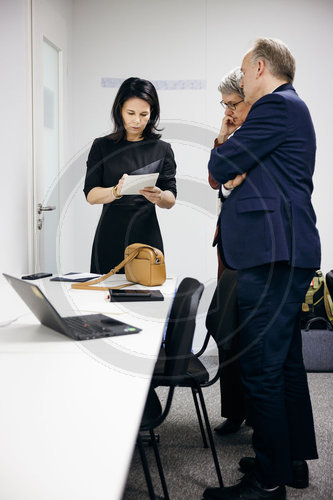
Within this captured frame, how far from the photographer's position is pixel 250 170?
178 cm

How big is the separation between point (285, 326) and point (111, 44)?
2.88 meters

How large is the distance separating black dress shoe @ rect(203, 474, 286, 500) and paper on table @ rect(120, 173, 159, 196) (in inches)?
48.2

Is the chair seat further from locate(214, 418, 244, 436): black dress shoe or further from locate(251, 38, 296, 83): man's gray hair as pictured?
locate(251, 38, 296, 83): man's gray hair

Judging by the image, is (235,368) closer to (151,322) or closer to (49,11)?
(151,322)

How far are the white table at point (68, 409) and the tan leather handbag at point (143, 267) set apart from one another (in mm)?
655

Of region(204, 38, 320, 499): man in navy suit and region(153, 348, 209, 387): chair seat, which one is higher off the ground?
region(204, 38, 320, 499): man in navy suit

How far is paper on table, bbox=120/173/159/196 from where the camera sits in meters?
2.17

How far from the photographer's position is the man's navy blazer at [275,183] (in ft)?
5.58

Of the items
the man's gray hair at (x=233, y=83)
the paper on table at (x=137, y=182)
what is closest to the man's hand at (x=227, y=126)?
the man's gray hair at (x=233, y=83)

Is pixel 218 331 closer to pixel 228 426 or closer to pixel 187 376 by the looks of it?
pixel 187 376

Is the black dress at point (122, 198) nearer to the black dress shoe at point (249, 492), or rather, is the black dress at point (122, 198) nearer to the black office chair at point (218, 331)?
the black office chair at point (218, 331)

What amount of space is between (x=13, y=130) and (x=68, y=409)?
223 cm

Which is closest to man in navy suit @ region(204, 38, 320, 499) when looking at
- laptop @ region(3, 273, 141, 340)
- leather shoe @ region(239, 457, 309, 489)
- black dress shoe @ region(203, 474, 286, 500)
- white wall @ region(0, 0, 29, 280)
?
black dress shoe @ region(203, 474, 286, 500)

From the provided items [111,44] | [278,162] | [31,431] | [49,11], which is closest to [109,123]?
[111,44]
